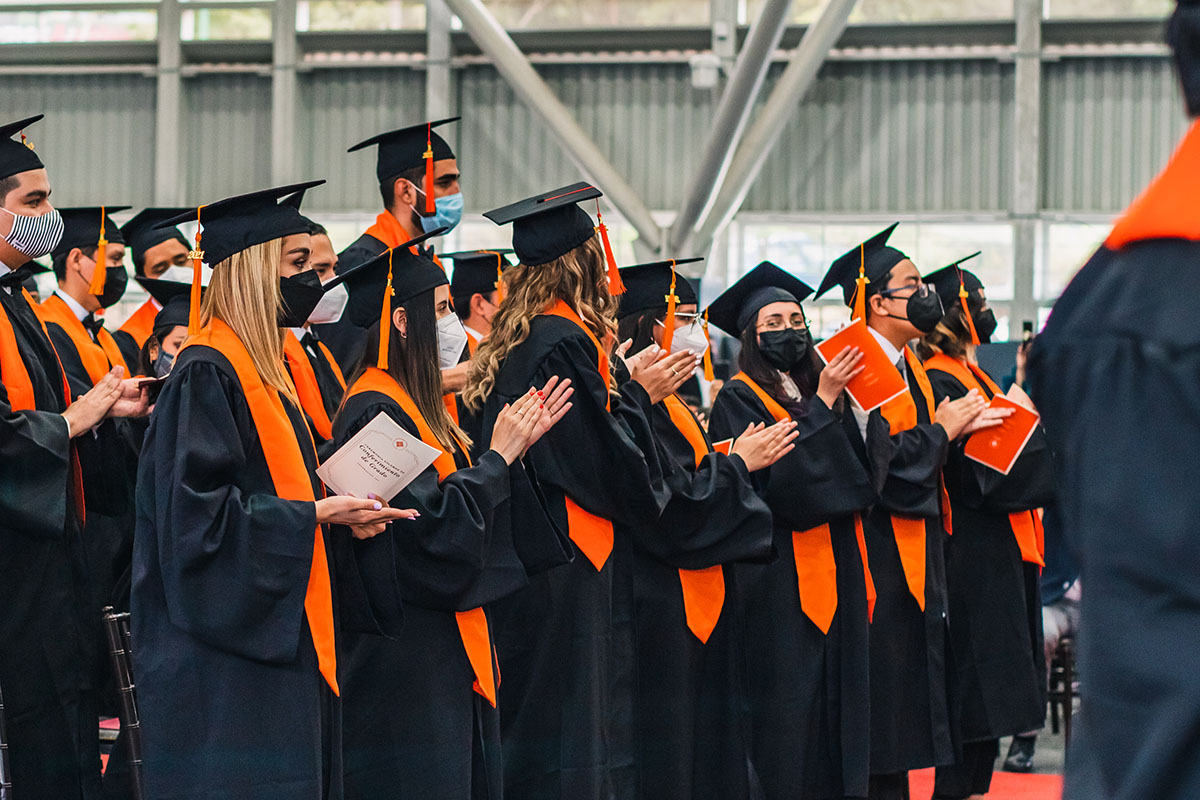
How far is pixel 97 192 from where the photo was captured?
1719cm

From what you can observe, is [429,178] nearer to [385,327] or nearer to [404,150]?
[404,150]

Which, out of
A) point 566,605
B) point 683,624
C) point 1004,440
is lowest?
point 683,624

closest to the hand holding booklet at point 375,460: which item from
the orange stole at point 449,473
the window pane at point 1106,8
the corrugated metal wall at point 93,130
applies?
the orange stole at point 449,473

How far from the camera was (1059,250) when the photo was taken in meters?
15.9

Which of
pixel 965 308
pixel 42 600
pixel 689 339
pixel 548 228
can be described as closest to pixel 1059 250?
pixel 965 308

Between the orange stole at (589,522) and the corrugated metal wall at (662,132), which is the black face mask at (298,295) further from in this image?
the corrugated metal wall at (662,132)

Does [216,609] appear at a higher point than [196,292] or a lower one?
lower

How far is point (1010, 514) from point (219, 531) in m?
3.94

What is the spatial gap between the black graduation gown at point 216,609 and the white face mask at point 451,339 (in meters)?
1.93

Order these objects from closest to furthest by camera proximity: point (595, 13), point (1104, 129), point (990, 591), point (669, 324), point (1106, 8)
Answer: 1. point (669, 324)
2. point (990, 591)
3. point (1106, 8)
4. point (1104, 129)
5. point (595, 13)

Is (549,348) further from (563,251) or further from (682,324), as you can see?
(682,324)

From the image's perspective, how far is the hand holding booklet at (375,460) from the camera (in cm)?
339

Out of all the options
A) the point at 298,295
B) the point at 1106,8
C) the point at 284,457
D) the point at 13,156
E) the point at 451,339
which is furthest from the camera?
the point at 1106,8

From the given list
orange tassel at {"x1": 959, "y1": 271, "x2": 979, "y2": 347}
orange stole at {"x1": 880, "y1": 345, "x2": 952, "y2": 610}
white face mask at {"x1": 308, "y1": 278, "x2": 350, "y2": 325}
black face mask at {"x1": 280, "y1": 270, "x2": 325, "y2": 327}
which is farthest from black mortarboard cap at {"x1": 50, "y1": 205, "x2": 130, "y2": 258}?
orange tassel at {"x1": 959, "y1": 271, "x2": 979, "y2": 347}
